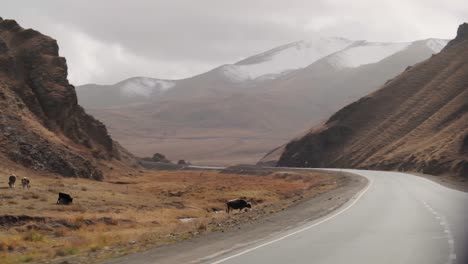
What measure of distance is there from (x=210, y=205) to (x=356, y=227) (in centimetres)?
2700

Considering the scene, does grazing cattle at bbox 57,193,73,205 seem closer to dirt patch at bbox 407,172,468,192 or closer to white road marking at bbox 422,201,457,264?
white road marking at bbox 422,201,457,264

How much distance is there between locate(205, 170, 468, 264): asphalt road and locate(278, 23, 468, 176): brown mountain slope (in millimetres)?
51486

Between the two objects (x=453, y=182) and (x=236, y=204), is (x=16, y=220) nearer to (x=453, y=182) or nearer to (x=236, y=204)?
(x=236, y=204)

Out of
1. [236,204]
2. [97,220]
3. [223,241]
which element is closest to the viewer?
[223,241]

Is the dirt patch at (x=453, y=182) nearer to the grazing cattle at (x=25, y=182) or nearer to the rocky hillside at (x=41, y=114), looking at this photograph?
the grazing cattle at (x=25, y=182)

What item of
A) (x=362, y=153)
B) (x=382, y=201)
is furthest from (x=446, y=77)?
(x=382, y=201)

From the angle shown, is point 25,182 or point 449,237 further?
point 25,182

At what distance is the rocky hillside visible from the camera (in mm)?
57969

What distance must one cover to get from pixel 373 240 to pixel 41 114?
2391 inches

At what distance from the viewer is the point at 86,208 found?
35.8m

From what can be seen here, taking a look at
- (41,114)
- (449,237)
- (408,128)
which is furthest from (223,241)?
(408,128)

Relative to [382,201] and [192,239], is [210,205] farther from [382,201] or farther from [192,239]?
[192,239]

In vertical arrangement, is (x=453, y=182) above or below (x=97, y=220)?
above

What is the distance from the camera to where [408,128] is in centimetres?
11619
